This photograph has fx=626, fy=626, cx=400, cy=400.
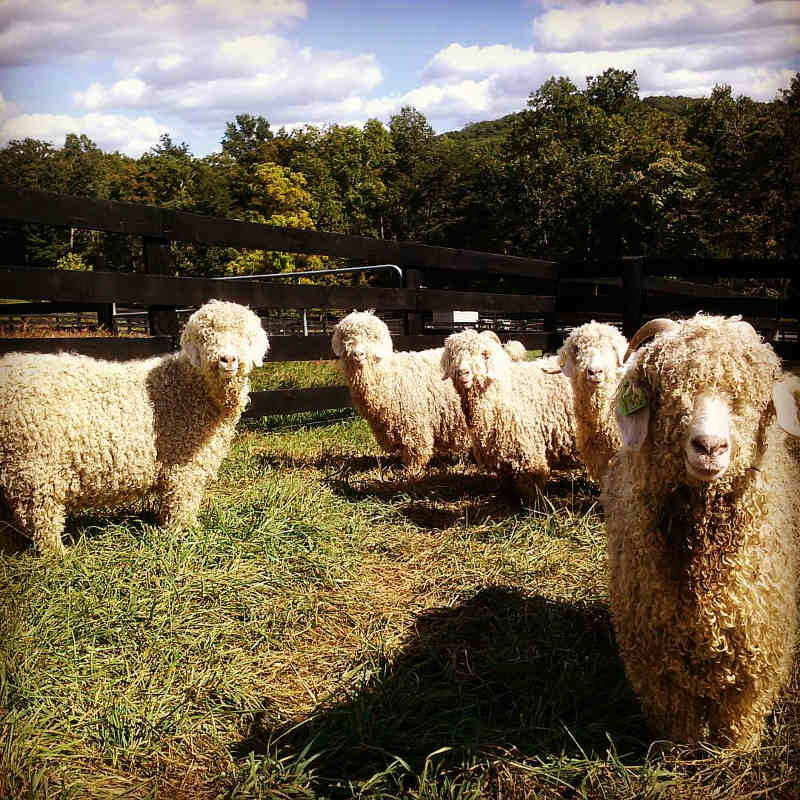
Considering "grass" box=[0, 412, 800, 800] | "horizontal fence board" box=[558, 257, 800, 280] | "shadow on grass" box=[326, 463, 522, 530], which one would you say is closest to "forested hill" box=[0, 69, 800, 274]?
"horizontal fence board" box=[558, 257, 800, 280]

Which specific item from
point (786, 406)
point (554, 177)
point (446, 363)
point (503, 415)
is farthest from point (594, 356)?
point (554, 177)

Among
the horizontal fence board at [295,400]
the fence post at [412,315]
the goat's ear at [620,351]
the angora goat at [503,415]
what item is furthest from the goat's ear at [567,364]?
the fence post at [412,315]

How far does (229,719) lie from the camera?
7.86 ft

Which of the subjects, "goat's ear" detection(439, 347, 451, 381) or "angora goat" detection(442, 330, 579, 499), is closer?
"angora goat" detection(442, 330, 579, 499)

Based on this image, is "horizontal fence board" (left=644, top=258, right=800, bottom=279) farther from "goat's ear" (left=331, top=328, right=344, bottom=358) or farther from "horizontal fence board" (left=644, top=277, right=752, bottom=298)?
"goat's ear" (left=331, top=328, right=344, bottom=358)

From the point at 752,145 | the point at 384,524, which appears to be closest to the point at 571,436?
the point at 384,524

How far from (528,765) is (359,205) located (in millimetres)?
37135

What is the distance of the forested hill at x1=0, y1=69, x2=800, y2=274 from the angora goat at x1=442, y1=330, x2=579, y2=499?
1874 mm

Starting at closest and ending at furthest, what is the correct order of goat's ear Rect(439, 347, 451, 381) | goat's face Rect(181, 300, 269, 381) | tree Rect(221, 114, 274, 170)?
goat's face Rect(181, 300, 269, 381), goat's ear Rect(439, 347, 451, 381), tree Rect(221, 114, 274, 170)

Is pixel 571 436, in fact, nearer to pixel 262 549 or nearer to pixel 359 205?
pixel 262 549

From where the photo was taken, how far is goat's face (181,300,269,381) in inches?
152

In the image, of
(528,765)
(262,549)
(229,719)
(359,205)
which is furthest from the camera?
(359,205)

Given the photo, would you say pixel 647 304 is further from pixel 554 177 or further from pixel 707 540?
pixel 707 540

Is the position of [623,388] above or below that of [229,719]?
above
